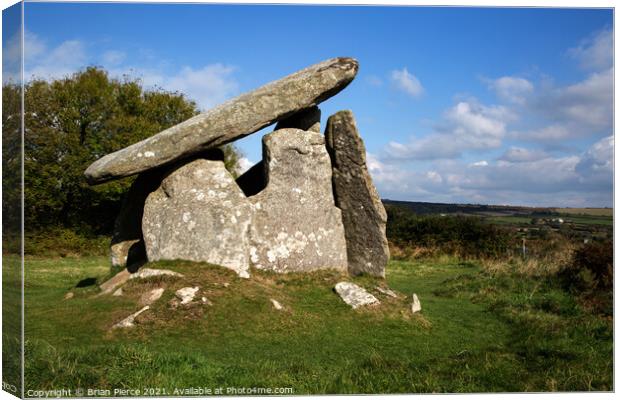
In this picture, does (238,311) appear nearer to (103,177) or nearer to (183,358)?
(183,358)

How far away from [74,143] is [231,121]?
18.8 metres

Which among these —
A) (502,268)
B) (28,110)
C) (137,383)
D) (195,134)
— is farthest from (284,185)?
(28,110)

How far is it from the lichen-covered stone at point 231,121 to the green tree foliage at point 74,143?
14.8 m

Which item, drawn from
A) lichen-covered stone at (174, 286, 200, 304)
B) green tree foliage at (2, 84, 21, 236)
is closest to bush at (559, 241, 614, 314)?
lichen-covered stone at (174, 286, 200, 304)

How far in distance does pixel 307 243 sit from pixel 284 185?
1352 millimetres

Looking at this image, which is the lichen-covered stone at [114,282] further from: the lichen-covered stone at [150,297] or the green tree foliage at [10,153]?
the green tree foliage at [10,153]

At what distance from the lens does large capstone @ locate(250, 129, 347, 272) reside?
41.7 ft

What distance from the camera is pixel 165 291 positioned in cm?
1079

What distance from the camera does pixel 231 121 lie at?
12.3 metres

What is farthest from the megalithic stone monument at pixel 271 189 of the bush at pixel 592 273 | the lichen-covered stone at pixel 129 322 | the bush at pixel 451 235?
the bush at pixel 451 235

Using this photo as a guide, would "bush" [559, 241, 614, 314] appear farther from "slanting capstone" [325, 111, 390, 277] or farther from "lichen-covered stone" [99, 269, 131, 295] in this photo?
"lichen-covered stone" [99, 269, 131, 295]

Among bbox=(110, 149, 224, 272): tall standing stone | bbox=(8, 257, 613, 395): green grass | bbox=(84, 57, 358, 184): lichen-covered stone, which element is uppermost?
bbox=(84, 57, 358, 184): lichen-covered stone

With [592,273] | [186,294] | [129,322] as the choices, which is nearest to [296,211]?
[186,294]

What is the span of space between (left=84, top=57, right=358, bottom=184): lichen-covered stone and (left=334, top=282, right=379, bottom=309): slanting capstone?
12.2ft
